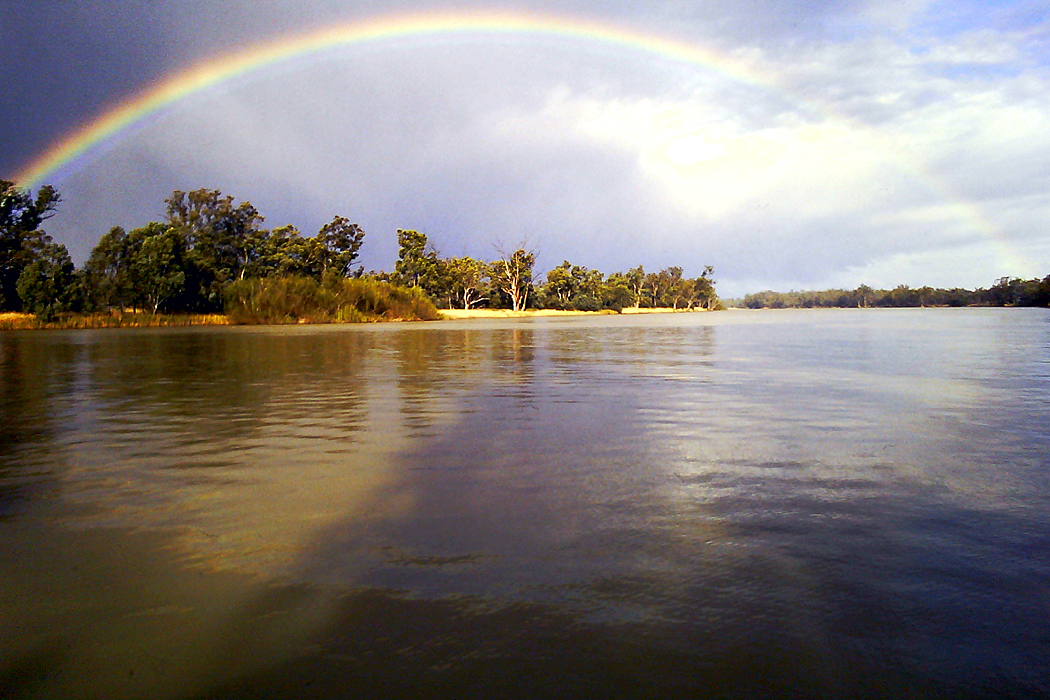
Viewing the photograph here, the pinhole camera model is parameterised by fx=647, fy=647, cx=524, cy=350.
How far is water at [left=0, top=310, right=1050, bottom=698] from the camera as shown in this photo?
9.13ft

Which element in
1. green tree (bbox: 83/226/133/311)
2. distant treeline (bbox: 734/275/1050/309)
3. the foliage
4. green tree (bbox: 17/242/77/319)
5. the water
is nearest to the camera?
the water

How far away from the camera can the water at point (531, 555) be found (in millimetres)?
2783

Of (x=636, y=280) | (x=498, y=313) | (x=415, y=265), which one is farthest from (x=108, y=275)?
(x=636, y=280)

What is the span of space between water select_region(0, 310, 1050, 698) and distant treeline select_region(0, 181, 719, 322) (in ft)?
171

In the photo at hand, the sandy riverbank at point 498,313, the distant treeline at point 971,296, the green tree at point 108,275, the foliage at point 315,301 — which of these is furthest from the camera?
the distant treeline at point 971,296

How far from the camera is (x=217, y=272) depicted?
209ft

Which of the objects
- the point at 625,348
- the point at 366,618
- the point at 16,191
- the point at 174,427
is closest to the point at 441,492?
the point at 366,618

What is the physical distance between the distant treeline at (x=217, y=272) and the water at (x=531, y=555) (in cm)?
5198

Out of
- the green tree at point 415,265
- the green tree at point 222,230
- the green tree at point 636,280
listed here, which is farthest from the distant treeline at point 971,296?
the green tree at point 222,230

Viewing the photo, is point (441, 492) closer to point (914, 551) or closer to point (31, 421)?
point (914, 551)

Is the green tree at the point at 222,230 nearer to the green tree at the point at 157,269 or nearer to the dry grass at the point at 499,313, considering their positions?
the green tree at the point at 157,269

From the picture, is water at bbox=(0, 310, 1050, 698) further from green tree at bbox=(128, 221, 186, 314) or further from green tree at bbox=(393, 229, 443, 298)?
green tree at bbox=(393, 229, 443, 298)

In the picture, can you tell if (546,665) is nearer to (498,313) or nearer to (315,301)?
(315,301)

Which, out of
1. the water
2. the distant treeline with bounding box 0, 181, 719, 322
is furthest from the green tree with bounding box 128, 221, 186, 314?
the water
